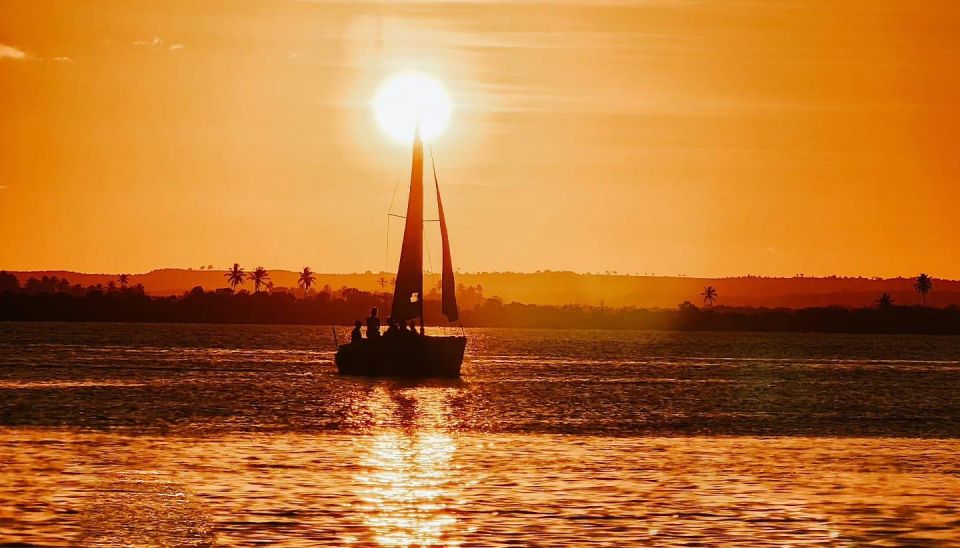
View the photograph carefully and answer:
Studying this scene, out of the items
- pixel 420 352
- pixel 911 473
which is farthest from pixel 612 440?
pixel 420 352

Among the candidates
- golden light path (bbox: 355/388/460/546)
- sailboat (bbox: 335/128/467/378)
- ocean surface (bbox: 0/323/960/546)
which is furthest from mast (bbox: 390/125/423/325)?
golden light path (bbox: 355/388/460/546)

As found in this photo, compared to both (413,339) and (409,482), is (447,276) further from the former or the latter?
(409,482)

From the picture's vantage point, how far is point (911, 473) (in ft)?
126

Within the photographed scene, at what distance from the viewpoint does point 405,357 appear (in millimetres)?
77000

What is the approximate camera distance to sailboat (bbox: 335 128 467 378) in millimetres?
77312

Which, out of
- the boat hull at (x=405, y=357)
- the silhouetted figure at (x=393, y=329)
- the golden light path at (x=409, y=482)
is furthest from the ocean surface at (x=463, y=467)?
the silhouetted figure at (x=393, y=329)

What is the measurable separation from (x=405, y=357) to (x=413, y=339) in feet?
3.98

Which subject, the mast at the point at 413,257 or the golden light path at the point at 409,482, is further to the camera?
the mast at the point at 413,257

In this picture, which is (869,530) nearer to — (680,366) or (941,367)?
(680,366)

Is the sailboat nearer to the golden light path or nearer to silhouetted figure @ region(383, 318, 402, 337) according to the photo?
silhouetted figure @ region(383, 318, 402, 337)

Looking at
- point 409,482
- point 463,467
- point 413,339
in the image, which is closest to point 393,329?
point 413,339

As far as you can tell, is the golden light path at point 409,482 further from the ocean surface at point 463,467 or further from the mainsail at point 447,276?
the mainsail at point 447,276

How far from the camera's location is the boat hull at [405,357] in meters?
77.0

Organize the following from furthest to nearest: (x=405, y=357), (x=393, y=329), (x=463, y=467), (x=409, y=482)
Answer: (x=393, y=329), (x=405, y=357), (x=463, y=467), (x=409, y=482)
